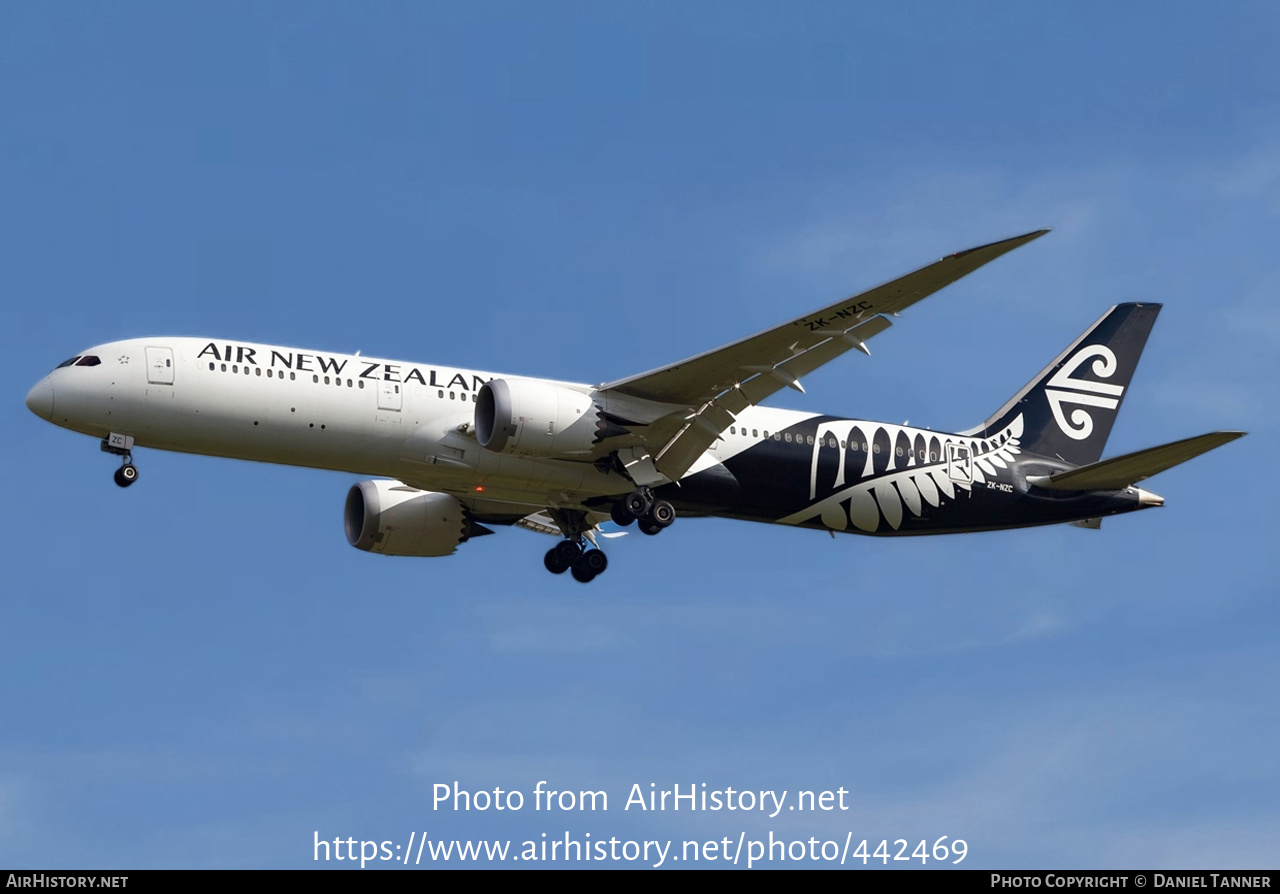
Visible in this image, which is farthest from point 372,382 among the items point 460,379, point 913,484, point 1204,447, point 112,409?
point 1204,447

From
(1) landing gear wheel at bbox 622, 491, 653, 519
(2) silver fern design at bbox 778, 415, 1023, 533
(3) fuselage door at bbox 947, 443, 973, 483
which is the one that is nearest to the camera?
(1) landing gear wheel at bbox 622, 491, 653, 519

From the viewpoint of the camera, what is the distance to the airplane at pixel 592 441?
127 ft

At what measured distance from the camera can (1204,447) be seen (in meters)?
40.7

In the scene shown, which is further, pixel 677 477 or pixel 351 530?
pixel 351 530

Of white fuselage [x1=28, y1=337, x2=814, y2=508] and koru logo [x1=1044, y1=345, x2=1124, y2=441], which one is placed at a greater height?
koru logo [x1=1044, y1=345, x2=1124, y2=441]

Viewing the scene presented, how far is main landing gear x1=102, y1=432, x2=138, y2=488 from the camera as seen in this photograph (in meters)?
38.8

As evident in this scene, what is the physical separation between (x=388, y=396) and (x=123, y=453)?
19.6ft

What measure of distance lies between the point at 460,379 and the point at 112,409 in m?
7.76

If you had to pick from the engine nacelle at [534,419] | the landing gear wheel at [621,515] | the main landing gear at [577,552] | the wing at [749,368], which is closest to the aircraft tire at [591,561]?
the main landing gear at [577,552]

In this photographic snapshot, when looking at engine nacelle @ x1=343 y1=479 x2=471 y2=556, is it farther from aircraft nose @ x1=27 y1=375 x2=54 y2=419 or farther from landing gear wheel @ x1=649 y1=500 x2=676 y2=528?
aircraft nose @ x1=27 y1=375 x2=54 y2=419

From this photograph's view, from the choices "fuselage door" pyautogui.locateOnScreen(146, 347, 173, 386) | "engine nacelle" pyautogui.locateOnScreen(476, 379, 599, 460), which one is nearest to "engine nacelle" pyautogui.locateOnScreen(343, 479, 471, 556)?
"engine nacelle" pyautogui.locateOnScreen(476, 379, 599, 460)

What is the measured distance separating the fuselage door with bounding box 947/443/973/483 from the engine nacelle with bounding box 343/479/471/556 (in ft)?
41.7

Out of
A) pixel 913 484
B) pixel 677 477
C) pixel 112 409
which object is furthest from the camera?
pixel 913 484

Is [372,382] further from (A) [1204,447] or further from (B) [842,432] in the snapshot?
(A) [1204,447]
